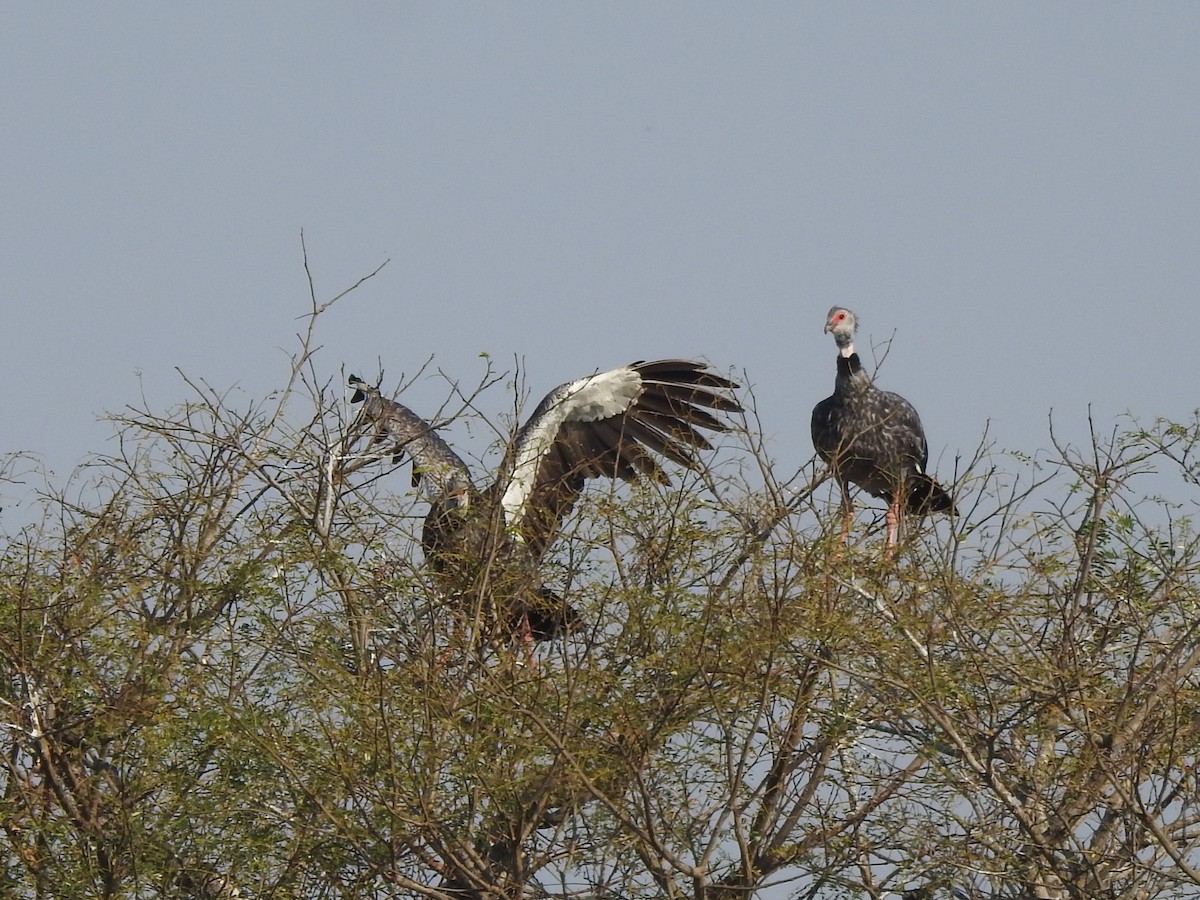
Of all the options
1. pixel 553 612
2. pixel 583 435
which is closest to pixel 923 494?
pixel 583 435

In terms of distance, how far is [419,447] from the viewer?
7898mm

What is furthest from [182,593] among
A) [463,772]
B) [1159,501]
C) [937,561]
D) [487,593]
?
[1159,501]

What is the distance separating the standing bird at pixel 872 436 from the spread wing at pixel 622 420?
50 cm

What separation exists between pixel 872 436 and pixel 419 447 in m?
1.81

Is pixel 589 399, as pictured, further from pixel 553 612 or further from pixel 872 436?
pixel 553 612

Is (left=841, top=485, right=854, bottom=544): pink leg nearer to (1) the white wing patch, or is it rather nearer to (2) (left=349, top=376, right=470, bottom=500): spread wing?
(2) (left=349, top=376, right=470, bottom=500): spread wing

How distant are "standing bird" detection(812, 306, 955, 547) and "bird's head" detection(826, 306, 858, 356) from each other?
0.17 metres

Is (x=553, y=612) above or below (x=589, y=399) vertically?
below

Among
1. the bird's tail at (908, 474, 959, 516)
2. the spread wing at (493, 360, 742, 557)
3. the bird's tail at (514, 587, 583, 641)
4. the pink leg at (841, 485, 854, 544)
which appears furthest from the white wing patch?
the pink leg at (841, 485, 854, 544)

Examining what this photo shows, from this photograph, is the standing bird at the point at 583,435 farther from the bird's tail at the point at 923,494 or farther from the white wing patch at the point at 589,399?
the bird's tail at the point at 923,494

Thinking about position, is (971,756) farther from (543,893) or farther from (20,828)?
(20,828)

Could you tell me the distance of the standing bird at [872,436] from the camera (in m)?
8.01

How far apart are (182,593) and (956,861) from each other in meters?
2.56

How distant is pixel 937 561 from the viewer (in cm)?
555
